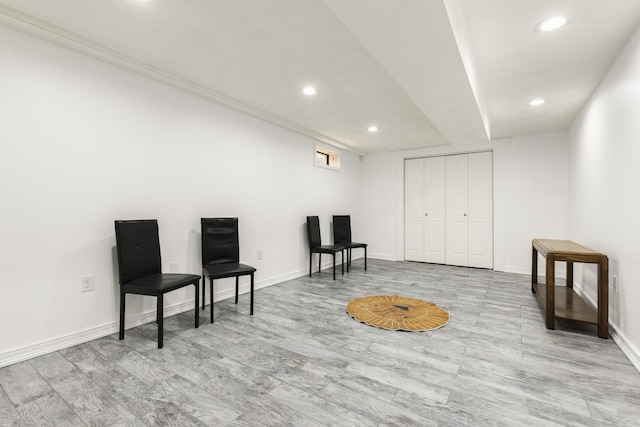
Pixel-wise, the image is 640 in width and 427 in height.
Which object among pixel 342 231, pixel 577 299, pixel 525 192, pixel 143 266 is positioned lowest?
pixel 577 299

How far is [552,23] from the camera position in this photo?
6.64 feet

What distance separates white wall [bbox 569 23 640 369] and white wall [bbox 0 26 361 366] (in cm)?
363

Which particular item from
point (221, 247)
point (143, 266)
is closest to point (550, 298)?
point (221, 247)

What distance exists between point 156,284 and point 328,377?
148cm

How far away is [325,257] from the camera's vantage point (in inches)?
214

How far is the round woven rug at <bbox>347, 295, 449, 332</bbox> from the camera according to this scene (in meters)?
2.69

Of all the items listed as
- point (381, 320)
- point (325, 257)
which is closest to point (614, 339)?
point (381, 320)

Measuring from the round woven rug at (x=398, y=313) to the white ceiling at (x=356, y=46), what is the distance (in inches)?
85.1

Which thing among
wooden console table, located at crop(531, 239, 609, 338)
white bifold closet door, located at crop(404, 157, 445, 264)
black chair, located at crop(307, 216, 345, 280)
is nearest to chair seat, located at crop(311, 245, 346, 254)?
black chair, located at crop(307, 216, 345, 280)

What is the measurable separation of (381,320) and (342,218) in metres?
2.88

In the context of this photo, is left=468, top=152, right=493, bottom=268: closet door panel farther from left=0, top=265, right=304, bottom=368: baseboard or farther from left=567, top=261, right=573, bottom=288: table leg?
left=0, top=265, right=304, bottom=368: baseboard

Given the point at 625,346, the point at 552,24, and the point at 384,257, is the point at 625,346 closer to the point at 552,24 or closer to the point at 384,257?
the point at 552,24

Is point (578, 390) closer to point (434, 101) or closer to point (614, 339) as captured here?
point (614, 339)

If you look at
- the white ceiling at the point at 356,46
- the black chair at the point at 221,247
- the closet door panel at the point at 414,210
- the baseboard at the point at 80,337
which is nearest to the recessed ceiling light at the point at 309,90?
the white ceiling at the point at 356,46
